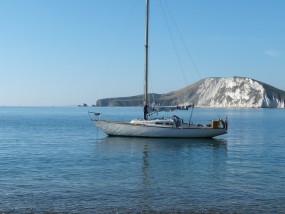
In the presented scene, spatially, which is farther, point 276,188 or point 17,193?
point 276,188

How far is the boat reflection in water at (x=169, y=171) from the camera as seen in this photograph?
733 inches

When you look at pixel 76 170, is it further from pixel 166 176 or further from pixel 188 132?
pixel 188 132

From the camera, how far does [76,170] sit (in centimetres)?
2702

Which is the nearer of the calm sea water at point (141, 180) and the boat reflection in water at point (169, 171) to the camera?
the calm sea water at point (141, 180)

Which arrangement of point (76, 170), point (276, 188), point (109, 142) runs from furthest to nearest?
point (109, 142) → point (76, 170) → point (276, 188)

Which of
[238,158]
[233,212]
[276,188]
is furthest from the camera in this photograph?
[238,158]

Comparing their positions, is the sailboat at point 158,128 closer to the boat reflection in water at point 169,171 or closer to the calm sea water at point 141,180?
the boat reflection in water at point 169,171

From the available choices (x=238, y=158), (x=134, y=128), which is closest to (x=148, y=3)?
(x=134, y=128)

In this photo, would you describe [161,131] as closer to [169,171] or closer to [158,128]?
[158,128]

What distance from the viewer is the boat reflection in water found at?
18609 mm

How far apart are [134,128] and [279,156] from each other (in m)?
19.5

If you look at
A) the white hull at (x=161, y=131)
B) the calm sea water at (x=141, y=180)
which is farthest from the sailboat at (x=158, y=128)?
the calm sea water at (x=141, y=180)

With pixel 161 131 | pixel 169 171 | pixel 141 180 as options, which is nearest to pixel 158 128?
pixel 161 131

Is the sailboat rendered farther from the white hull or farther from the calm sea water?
the calm sea water
